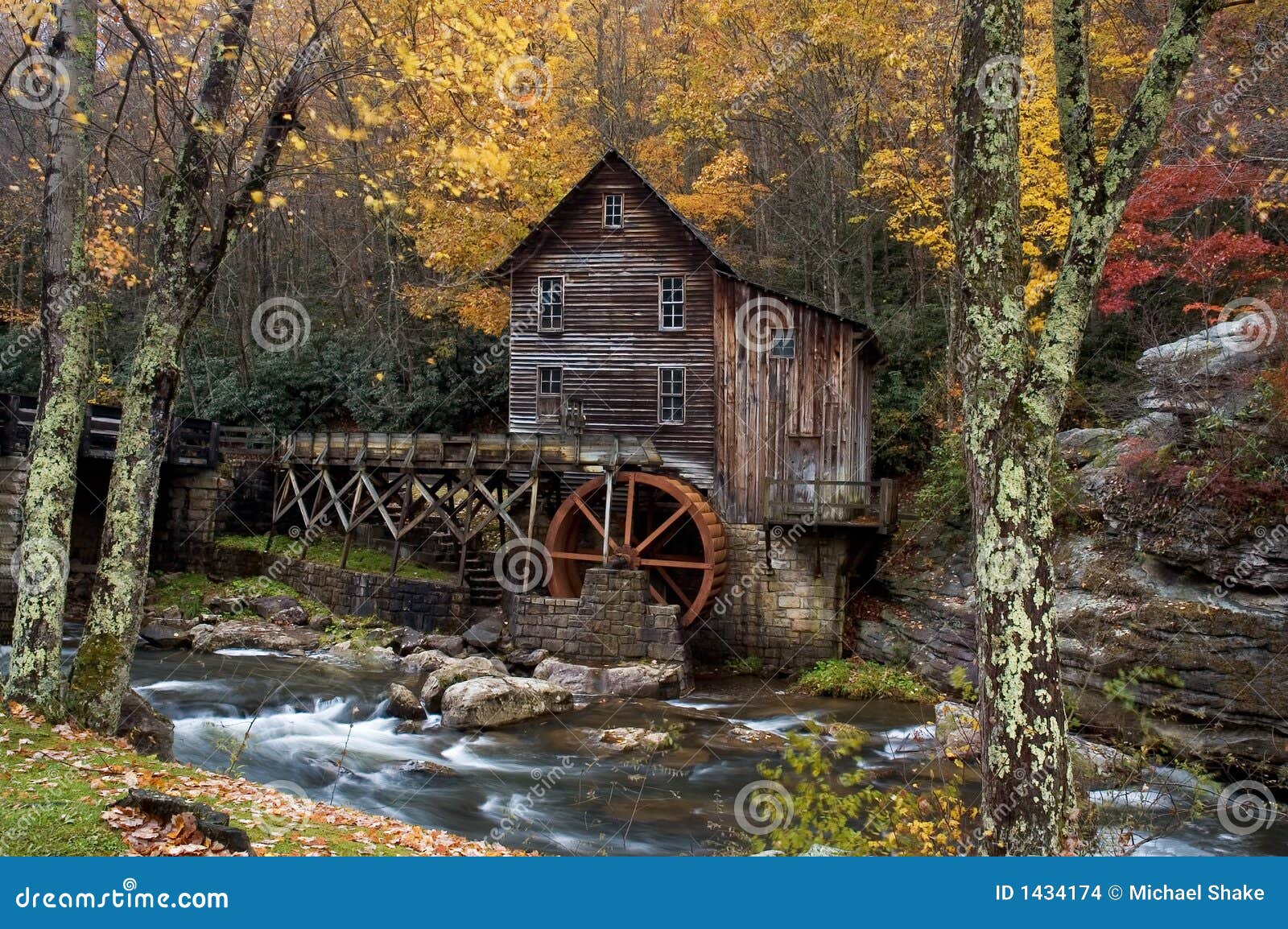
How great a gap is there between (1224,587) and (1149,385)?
5008 mm

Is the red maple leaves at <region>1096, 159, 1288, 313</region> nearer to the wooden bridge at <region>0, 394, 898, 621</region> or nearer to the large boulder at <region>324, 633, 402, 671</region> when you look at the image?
the wooden bridge at <region>0, 394, 898, 621</region>

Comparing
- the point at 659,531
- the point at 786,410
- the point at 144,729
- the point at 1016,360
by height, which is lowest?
the point at 144,729

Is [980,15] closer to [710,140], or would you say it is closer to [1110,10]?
[1110,10]

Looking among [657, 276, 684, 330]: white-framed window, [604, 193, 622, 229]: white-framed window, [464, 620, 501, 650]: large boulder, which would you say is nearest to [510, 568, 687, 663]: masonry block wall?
[464, 620, 501, 650]: large boulder

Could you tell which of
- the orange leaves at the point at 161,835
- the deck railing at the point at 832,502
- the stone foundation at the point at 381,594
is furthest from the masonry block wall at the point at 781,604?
the orange leaves at the point at 161,835

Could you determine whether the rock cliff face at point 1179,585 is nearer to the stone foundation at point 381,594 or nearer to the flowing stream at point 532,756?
the flowing stream at point 532,756

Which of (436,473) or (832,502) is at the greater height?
(436,473)

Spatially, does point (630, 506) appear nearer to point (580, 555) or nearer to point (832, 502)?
point (580, 555)

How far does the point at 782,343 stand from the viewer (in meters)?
19.3

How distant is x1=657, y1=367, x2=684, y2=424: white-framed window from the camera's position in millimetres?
19781

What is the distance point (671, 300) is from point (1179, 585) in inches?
417

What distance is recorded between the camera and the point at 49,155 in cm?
792

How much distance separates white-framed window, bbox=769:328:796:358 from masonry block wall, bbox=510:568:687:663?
516 centimetres

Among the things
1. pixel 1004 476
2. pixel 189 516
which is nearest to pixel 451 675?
pixel 1004 476
